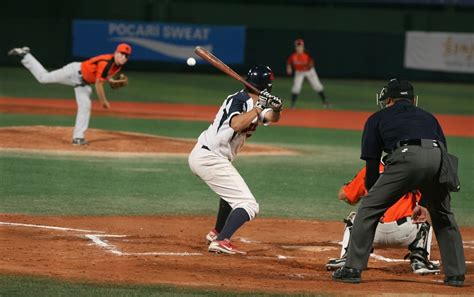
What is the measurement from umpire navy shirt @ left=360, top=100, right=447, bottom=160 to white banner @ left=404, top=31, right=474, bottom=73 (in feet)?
96.6

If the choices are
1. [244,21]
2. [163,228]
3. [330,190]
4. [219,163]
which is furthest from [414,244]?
[244,21]

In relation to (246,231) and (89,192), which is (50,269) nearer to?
(246,231)

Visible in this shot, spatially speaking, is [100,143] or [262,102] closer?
[262,102]

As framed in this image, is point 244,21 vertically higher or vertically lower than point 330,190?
higher

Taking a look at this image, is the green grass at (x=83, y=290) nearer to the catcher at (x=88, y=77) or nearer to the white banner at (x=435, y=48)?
the catcher at (x=88, y=77)

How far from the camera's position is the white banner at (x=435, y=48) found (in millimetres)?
37000

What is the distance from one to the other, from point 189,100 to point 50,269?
21054 mm

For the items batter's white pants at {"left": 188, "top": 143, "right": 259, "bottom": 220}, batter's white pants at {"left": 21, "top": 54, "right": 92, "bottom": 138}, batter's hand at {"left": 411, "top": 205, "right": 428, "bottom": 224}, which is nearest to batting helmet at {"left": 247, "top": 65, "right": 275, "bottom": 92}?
batter's white pants at {"left": 188, "top": 143, "right": 259, "bottom": 220}

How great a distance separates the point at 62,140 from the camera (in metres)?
17.9

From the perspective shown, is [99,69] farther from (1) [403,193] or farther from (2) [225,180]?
(1) [403,193]

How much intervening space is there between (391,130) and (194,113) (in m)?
17.9

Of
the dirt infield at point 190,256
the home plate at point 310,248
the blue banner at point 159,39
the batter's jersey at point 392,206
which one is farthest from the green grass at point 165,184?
the blue banner at point 159,39

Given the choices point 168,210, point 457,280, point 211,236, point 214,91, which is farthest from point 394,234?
point 214,91

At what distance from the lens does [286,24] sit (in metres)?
39.8
